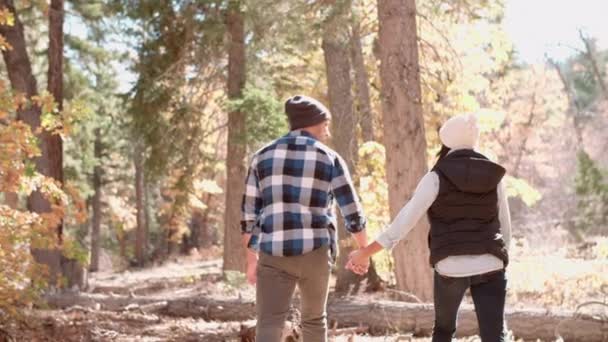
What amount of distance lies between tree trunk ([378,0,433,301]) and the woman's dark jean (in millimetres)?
4110

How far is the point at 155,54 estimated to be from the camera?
49.8 ft

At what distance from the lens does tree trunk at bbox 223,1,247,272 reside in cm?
1445

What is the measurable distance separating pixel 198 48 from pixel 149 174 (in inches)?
117

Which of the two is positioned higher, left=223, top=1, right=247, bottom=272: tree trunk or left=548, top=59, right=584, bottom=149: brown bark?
left=548, top=59, right=584, bottom=149: brown bark

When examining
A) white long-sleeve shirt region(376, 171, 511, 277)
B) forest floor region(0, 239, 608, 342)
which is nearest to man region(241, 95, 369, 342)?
white long-sleeve shirt region(376, 171, 511, 277)

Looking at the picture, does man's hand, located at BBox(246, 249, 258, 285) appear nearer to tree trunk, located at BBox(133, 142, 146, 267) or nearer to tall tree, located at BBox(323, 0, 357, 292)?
tall tree, located at BBox(323, 0, 357, 292)

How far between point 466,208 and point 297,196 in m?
0.95

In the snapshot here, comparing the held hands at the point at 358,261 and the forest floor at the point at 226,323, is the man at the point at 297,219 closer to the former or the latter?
the held hands at the point at 358,261

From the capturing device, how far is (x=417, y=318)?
7531 mm

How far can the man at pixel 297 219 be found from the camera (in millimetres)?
4059

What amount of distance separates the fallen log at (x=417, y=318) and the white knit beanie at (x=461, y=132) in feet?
10.0

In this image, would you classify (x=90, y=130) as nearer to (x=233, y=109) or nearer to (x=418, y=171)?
(x=233, y=109)

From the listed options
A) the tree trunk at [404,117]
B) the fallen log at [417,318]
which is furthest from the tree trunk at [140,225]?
the tree trunk at [404,117]

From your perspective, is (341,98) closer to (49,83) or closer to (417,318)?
(417,318)
